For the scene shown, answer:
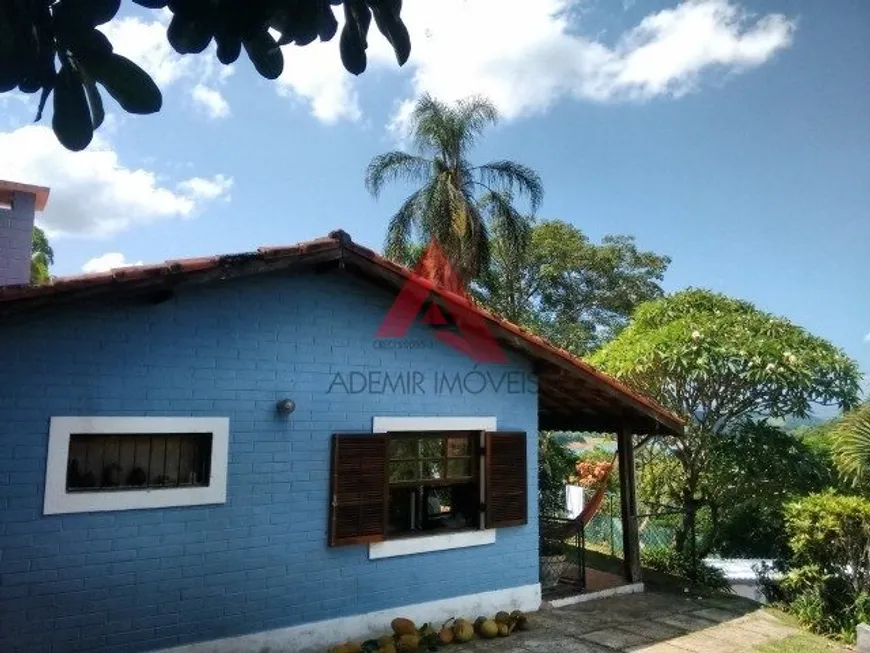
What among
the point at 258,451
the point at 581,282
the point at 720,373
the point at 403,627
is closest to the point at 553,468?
the point at 720,373

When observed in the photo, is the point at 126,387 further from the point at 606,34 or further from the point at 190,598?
the point at 606,34

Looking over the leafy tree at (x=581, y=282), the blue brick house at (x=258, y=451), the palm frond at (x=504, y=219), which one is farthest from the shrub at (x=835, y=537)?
the leafy tree at (x=581, y=282)

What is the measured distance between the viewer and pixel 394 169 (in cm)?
1675

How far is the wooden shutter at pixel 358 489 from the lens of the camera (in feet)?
19.6

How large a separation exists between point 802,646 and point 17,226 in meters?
10.1

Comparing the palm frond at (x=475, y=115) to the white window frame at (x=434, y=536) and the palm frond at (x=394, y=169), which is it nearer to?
the palm frond at (x=394, y=169)

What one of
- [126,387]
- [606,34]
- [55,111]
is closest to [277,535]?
[126,387]

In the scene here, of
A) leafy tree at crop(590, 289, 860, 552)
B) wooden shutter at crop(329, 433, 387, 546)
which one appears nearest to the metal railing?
leafy tree at crop(590, 289, 860, 552)

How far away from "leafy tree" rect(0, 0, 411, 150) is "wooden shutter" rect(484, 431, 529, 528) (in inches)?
233

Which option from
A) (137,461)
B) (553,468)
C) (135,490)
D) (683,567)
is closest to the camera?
(135,490)

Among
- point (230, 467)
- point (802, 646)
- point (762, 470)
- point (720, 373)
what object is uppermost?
point (720, 373)

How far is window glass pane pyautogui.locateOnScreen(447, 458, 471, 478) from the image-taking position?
7117 mm

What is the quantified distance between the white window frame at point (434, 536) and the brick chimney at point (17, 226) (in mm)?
4714

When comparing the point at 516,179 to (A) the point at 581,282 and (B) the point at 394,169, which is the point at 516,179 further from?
(A) the point at 581,282
